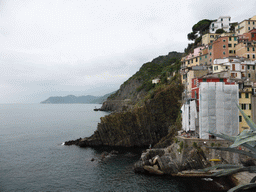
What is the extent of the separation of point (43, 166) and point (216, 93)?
132 feet

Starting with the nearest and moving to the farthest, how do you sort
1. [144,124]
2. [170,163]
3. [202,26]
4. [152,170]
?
[152,170] → [170,163] → [144,124] → [202,26]

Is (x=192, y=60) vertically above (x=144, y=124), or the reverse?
(x=192, y=60)

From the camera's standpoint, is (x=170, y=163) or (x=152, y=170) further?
(x=170, y=163)

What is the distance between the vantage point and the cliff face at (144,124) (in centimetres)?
5988

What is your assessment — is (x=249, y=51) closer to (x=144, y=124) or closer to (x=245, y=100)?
(x=245, y=100)

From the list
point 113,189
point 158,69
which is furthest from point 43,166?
point 158,69

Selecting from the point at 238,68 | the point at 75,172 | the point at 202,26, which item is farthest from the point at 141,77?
the point at 75,172

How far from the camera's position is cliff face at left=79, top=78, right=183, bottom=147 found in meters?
59.9

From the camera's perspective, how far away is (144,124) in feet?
201

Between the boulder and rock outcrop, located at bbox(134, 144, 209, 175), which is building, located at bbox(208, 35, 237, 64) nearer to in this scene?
rock outcrop, located at bbox(134, 144, 209, 175)

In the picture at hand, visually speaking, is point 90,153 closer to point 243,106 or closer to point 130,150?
point 130,150

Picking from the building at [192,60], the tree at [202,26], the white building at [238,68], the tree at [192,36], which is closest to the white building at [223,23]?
the tree at [202,26]

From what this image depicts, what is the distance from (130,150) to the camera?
178 feet

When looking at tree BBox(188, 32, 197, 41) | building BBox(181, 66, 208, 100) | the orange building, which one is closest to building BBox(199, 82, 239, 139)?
building BBox(181, 66, 208, 100)
